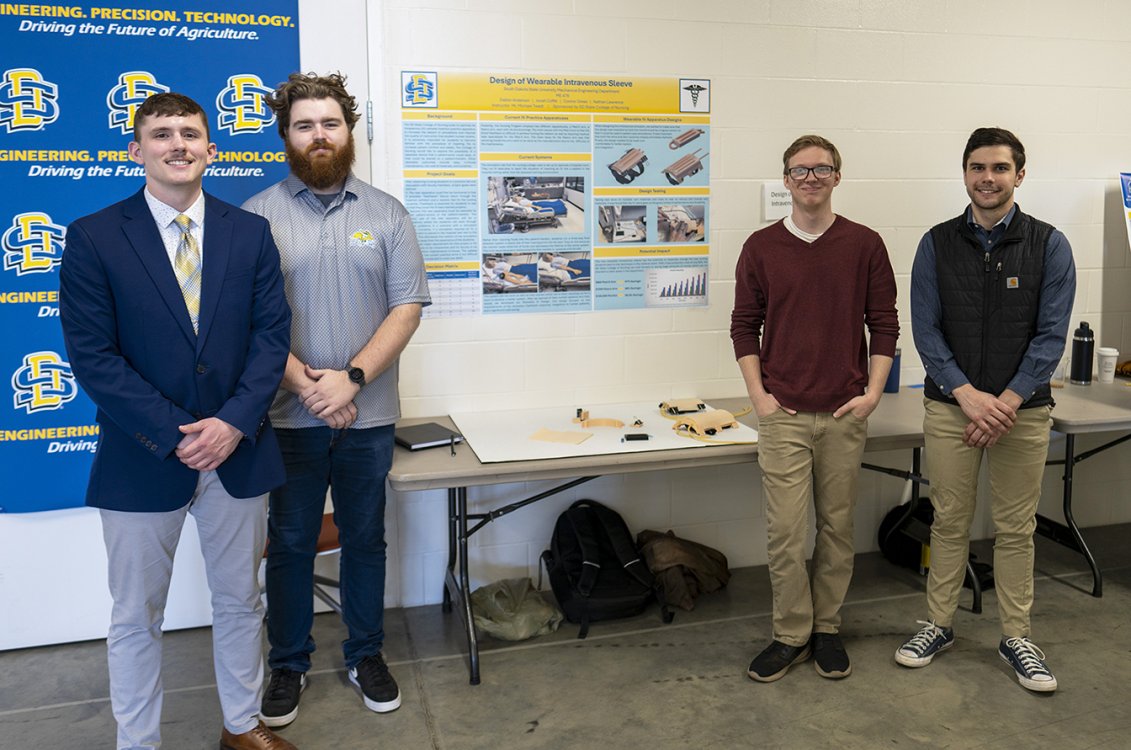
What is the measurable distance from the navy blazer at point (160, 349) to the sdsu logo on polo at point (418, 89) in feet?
3.59

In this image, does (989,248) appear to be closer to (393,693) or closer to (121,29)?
(393,693)

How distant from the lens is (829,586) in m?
3.06

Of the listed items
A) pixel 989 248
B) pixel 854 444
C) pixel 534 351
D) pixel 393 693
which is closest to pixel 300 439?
pixel 393 693

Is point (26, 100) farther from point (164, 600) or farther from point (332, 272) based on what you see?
point (164, 600)

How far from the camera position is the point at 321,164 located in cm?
264

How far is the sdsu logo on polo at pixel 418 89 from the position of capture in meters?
3.33

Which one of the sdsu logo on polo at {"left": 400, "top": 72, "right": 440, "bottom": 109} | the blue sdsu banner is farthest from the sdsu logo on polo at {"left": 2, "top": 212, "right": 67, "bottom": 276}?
the sdsu logo on polo at {"left": 400, "top": 72, "right": 440, "bottom": 109}

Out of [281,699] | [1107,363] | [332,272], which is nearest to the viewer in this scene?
[332,272]

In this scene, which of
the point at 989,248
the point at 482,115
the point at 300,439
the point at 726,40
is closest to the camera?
the point at 300,439

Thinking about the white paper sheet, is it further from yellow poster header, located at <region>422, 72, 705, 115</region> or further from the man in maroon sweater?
yellow poster header, located at <region>422, 72, 705, 115</region>

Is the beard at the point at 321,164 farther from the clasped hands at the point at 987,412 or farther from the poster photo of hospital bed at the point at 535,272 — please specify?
the clasped hands at the point at 987,412

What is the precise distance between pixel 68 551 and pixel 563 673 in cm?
177

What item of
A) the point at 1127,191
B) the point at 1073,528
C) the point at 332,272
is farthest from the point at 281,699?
the point at 1127,191

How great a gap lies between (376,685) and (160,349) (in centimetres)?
123
